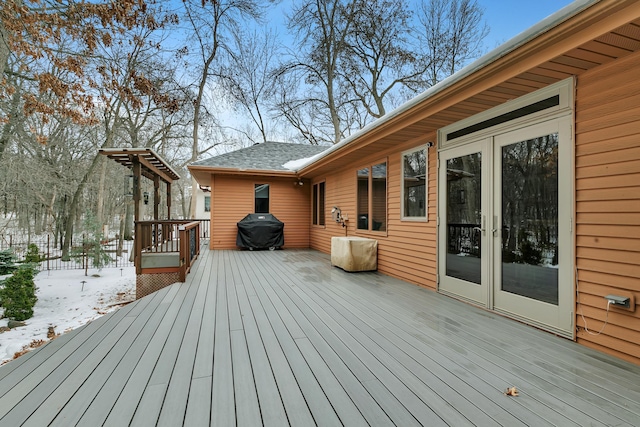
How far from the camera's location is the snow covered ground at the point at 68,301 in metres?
4.96

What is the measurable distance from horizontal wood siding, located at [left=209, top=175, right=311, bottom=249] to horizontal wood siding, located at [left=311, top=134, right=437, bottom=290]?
2802 millimetres

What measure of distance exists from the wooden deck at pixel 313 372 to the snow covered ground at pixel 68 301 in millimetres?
3120

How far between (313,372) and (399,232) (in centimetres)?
360

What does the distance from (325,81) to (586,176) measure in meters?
12.4

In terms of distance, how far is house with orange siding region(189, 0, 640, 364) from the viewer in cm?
226

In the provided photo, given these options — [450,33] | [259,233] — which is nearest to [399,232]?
[259,233]

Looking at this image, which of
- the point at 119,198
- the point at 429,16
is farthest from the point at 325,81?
the point at 119,198

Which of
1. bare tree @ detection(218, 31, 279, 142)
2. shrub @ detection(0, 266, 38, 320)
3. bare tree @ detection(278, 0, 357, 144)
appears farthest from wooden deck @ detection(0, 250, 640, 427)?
bare tree @ detection(218, 31, 279, 142)

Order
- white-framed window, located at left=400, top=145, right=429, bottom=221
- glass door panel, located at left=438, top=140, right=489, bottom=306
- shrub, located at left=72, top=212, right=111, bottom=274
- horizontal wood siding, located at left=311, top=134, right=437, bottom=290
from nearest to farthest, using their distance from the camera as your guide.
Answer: glass door panel, located at left=438, top=140, right=489, bottom=306, horizontal wood siding, located at left=311, top=134, right=437, bottom=290, white-framed window, located at left=400, top=145, right=429, bottom=221, shrub, located at left=72, top=212, right=111, bottom=274

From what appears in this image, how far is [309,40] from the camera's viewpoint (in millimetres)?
12961

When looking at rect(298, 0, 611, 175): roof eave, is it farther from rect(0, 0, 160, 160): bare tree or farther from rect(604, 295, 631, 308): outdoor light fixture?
rect(0, 0, 160, 160): bare tree

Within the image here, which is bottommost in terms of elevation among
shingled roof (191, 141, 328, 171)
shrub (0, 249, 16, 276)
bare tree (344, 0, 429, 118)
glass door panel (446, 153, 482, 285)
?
shrub (0, 249, 16, 276)

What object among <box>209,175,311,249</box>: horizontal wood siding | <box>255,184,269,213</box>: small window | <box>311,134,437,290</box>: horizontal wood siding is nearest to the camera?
<box>311,134,437,290</box>: horizontal wood siding

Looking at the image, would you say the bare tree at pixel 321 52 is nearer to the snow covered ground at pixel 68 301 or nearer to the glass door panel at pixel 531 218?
the snow covered ground at pixel 68 301
